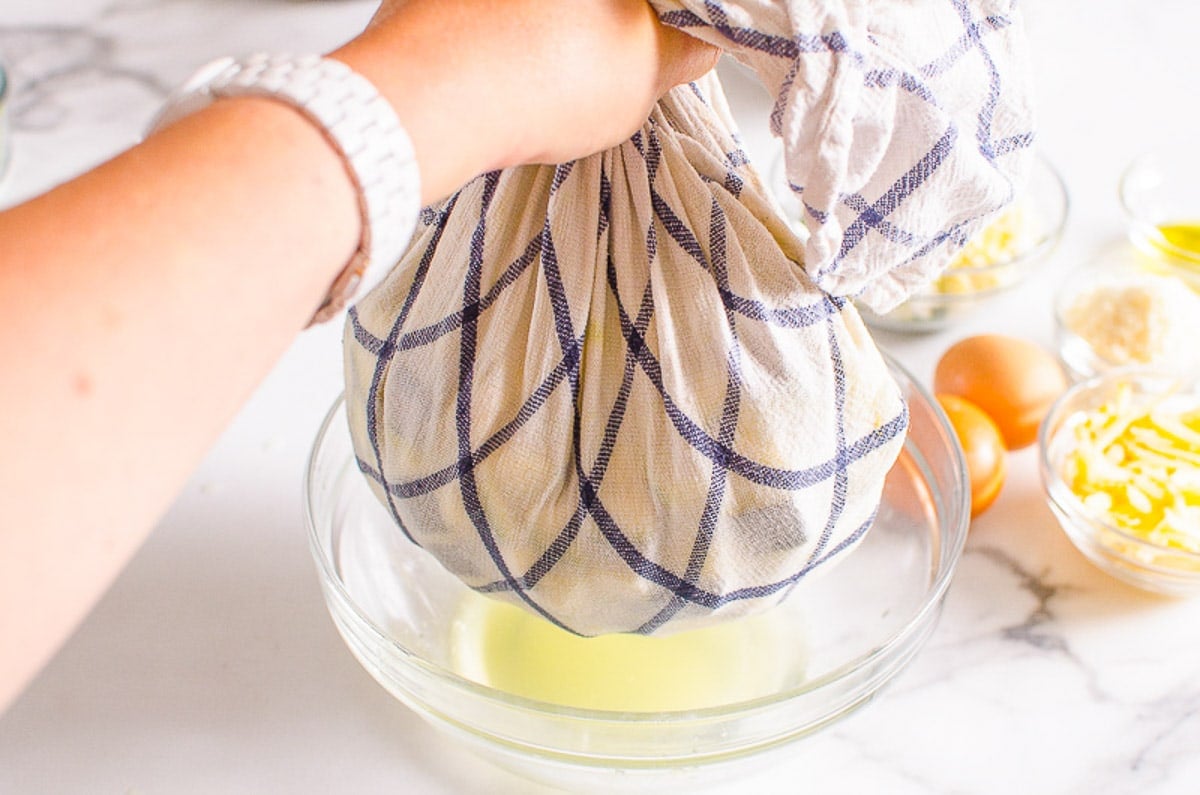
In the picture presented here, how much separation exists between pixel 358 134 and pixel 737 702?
310 millimetres

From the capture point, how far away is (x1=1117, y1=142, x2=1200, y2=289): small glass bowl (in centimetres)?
80

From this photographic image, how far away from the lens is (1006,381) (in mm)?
689

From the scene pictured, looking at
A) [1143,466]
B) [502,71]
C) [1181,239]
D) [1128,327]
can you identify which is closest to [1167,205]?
[1181,239]

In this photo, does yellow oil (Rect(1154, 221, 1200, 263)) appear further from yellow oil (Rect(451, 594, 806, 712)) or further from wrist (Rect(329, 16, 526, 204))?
wrist (Rect(329, 16, 526, 204))

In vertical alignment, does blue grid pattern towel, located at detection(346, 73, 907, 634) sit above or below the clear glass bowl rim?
above

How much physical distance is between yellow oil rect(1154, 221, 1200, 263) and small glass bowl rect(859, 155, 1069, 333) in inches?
2.7

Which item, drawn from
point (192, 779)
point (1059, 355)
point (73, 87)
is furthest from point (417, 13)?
point (73, 87)

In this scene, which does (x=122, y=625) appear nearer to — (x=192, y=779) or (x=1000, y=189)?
(x=192, y=779)

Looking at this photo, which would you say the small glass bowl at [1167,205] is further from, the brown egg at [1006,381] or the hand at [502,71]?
the hand at [502,71]

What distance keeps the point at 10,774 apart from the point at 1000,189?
47cm

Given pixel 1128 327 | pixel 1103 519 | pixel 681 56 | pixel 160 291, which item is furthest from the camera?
pixel 1128 327

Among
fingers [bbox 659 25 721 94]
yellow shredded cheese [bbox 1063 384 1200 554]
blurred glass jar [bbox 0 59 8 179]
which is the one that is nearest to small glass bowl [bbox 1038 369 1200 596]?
yellow shredded cheese [bbox 1063 384 1200 554]

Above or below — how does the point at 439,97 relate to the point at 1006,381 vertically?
above

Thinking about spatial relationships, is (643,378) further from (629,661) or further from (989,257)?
(989,257)
